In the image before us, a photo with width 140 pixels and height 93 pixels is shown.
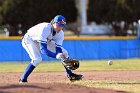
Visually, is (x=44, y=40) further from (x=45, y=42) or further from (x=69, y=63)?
(x=69, y=63)

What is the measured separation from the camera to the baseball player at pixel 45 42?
37.0 ft

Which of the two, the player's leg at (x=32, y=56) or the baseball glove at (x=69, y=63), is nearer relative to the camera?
the baseball glove at (x=69, y=63)

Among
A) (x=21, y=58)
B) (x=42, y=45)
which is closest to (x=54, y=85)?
(x=42, y=45)

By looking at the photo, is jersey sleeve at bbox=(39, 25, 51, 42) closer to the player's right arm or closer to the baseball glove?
the player's right arm

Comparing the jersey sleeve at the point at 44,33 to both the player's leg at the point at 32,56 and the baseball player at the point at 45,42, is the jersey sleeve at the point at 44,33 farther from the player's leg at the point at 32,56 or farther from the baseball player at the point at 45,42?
the player's leg at the point at 32,56

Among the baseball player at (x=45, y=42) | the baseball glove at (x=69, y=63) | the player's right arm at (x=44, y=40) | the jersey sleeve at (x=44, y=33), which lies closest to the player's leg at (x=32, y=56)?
the baseball player at (x=45, y=42)

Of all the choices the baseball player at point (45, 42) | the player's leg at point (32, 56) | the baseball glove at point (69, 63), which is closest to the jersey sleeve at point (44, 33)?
the baseball player at point (45, 42)

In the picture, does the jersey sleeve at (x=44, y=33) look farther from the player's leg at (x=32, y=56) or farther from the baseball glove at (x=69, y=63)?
the baseball glove at (x=69, y=63)

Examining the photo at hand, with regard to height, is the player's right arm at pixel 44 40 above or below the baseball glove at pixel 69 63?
above

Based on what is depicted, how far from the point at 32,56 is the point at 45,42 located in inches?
29.1

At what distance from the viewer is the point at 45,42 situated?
36.9ft

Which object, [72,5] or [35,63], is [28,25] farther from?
[35,63]

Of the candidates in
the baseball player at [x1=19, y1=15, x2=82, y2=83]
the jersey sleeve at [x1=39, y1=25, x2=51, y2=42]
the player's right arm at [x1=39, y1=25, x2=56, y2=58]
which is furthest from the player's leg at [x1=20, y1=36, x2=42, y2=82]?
the jersey sleeve at [x1=39, y1=25, x2=51, y2=42]

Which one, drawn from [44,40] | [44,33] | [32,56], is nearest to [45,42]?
[44,40]
